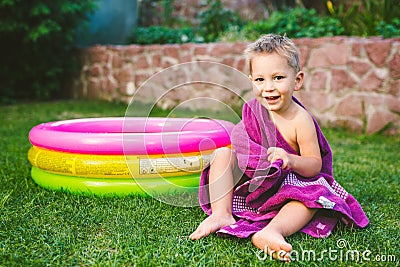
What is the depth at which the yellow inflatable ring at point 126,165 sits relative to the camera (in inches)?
92.0

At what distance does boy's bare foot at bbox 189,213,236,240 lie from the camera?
6.03ft

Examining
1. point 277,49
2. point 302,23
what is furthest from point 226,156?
point 302,23

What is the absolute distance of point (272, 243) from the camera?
1.69 m

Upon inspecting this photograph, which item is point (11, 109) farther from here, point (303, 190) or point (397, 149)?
point (303, 190)

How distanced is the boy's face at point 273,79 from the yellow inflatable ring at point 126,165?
578mm

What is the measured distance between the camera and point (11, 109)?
5973 millimetres

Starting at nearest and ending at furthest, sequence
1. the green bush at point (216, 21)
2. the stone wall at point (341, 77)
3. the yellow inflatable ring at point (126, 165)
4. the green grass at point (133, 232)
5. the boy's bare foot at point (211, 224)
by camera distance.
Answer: the green grass at point (133, 232) → the boy's bare foot at point (211, 224) → the yellow inflatable ring at point (126, 165) → the stone wall at point (341, 77) → the green bush at point (216, 21)

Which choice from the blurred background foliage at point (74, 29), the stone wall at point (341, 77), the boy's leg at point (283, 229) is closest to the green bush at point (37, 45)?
the blurred background foliage at point (74, 29)

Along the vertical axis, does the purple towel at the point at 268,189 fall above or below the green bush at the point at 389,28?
below

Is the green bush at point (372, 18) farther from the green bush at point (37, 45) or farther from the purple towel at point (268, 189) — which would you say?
the green bush at point (37, 45)

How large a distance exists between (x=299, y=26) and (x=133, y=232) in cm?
434

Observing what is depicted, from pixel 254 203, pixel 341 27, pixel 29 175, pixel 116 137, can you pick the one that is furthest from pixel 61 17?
pixel 254 203

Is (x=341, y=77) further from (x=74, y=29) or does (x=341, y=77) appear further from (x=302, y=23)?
(x=74, y=29)

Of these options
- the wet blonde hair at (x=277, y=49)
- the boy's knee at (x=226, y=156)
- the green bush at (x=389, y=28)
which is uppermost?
the wet blonde hair at (x=277, y=49)
